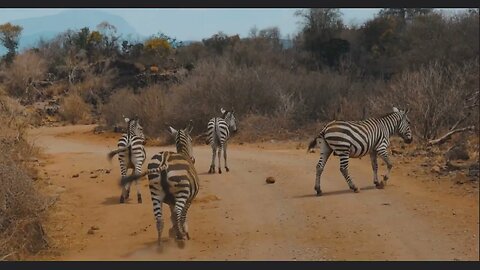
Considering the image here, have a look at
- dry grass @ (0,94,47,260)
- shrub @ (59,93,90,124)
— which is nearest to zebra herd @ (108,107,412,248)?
dry grass @ (0,94,47,260)

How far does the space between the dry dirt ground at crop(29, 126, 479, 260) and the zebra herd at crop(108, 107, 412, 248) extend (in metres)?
0.43

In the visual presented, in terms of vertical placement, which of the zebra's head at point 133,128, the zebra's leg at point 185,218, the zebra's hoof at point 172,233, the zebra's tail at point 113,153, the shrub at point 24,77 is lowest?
the zebra's hoof at point 172,233

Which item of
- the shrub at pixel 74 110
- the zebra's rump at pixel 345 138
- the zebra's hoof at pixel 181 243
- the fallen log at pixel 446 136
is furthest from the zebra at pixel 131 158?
the shrub at pixel 74 110

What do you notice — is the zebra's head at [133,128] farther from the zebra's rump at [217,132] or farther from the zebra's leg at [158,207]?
the zebra's leg at [158,207]

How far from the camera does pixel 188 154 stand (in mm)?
9219

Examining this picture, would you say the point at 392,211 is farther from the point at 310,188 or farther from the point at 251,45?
the point at 251,45

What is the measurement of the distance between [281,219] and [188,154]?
5.58 ft

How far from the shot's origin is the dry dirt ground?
24.8 ft

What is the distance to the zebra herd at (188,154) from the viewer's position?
7.57 m

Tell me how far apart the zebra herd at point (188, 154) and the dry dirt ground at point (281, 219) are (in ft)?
1.40

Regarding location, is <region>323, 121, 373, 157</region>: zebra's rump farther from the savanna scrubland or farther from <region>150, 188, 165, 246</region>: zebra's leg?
<region>150, 188, 165, 246</region>: zebra's leg

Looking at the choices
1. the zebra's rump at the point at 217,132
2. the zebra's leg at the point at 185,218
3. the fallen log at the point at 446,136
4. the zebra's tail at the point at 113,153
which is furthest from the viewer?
the fallen log at the point at 446,136

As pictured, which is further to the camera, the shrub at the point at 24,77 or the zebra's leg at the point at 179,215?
the shrub at the point at 24,77

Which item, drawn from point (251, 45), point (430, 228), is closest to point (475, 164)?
point (430, 228)
